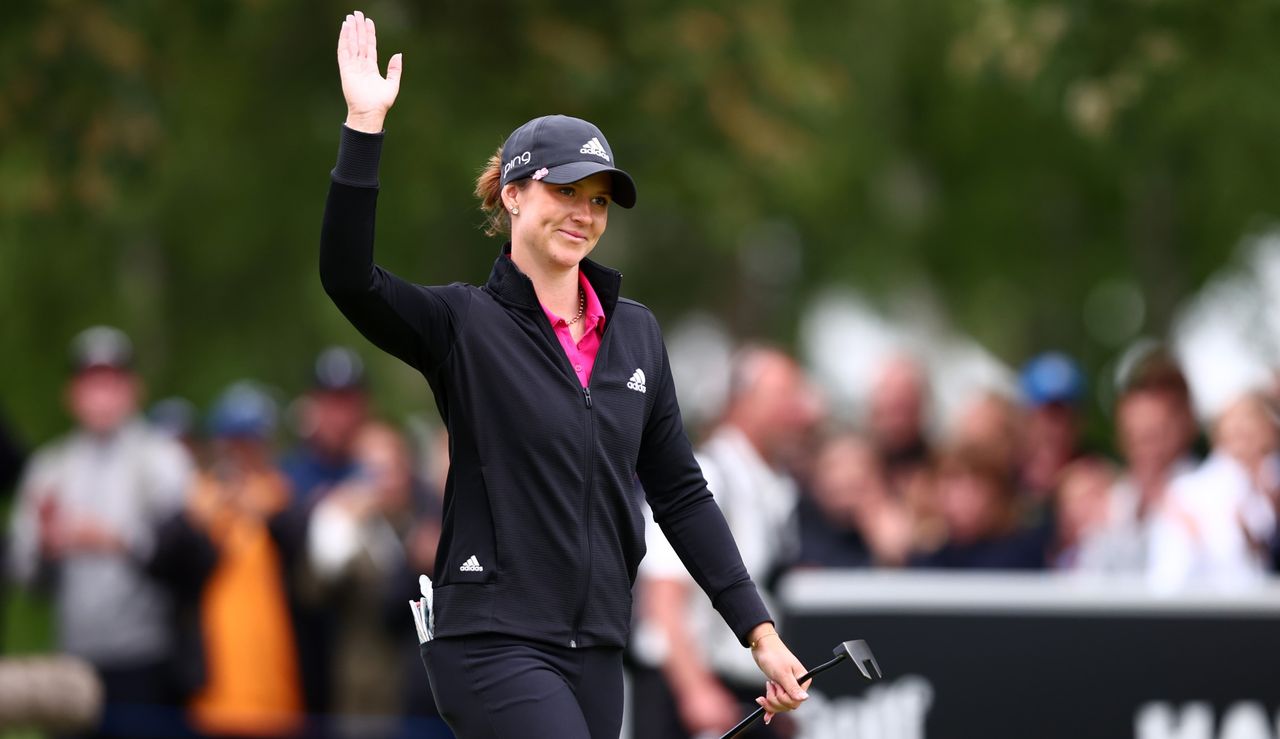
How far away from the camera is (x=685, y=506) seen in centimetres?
532

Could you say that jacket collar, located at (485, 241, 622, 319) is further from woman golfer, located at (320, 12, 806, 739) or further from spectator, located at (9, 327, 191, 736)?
spectator, located at (9, 327, 191, 736)

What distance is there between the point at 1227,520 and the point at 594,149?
4.57m

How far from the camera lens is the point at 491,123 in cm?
1373

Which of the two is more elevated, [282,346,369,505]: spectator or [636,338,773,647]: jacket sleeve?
[282,346,369,505]: spectator

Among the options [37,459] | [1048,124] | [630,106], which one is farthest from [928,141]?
[37,459]

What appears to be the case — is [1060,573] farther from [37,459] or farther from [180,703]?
[37,459]

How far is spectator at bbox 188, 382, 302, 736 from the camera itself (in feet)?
35.1

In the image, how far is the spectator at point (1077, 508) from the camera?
9516 millimetres

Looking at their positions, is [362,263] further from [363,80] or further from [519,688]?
[519,688]

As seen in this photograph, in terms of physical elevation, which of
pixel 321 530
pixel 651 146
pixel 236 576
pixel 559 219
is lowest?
pixel 236 576

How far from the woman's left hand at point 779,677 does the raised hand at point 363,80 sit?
62.1 inches

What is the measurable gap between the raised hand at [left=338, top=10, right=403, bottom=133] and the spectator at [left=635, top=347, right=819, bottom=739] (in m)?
3.92

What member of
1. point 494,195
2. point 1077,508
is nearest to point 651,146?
point 1077,508

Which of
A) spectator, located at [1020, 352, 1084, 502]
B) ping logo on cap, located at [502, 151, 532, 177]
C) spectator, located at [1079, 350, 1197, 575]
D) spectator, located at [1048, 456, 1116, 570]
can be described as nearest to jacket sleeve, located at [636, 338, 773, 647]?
ping logo on cap, located at [502, 151, 532, 177]
